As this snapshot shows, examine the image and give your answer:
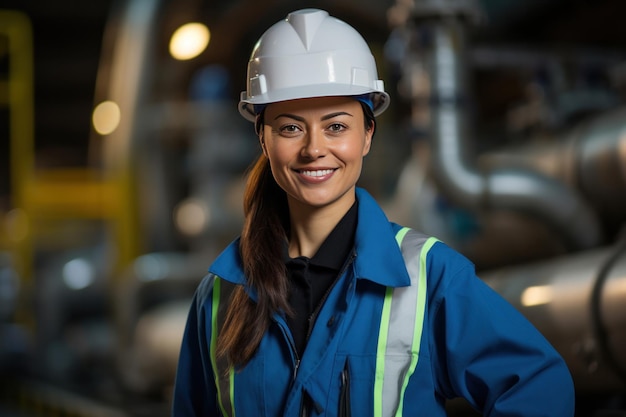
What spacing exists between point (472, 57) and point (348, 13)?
127 centimetres

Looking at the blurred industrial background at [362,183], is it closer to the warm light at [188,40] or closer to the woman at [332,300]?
the warm light at [188,40]

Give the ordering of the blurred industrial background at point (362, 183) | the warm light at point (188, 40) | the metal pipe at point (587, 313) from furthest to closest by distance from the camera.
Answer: the warm light at point (188, 40), the blurred industrial background at point (362, 183), the metal pipe at point (587, 313)

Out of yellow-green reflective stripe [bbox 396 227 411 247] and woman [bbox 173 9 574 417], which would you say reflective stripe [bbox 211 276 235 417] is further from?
yellow-green reflective stripe [bbox 396 227 411 247]

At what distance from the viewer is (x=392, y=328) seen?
1355 mm

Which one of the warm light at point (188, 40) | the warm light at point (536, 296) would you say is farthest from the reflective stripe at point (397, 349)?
the warm light at point (188, 40)

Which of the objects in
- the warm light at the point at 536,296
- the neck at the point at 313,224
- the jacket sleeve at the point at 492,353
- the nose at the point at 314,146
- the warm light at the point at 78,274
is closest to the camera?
the jacket sleeve at the point at 492,353

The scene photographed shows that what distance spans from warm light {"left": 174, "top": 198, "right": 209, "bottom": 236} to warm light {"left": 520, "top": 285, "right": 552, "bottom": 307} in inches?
112

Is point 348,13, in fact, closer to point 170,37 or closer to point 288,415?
point 170,37

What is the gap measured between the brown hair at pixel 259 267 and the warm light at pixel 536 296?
3.28 feet

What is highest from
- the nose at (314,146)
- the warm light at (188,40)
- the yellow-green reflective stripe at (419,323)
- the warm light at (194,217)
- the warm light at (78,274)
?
the warm light at (188,40)

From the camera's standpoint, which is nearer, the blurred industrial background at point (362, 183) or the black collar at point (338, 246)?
the black collar at point (338, 246)

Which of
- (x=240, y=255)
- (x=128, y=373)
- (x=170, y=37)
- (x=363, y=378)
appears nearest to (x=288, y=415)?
(x=363, y=378)

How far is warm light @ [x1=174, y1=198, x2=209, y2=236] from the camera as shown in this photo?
493 centimetres

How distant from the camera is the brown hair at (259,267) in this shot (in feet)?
4.68
